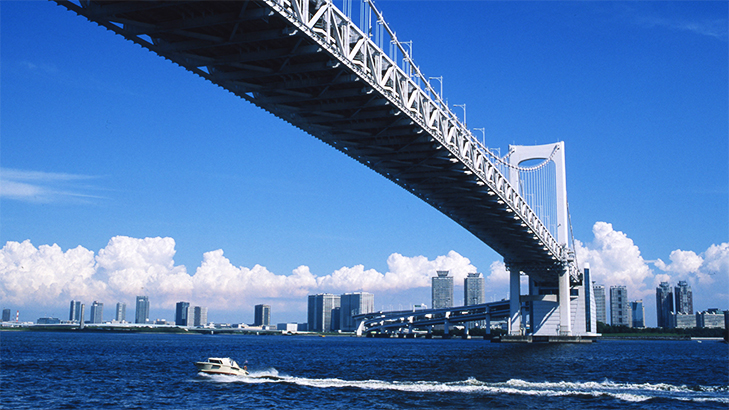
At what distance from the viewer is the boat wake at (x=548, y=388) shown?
97.4ft

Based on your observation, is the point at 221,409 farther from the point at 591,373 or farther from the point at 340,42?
the point at 591,373

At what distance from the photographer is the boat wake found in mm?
29688

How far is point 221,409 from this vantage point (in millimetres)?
25953

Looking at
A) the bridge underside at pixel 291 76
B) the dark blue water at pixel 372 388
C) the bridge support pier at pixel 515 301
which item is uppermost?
the bridge underside at pixel 291 76

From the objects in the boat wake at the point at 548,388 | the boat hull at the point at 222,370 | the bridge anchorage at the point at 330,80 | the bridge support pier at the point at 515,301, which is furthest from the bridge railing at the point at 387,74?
the bridge support pier at the point at 515,301

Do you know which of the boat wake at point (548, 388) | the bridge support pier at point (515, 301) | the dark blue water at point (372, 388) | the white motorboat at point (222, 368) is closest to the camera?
the dark blue water at point (372, 388)

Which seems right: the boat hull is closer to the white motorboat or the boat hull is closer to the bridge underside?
the white motorboat

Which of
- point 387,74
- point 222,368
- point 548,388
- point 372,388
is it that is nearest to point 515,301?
point 222,368

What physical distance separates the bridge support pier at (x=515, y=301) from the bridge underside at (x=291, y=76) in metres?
48.5

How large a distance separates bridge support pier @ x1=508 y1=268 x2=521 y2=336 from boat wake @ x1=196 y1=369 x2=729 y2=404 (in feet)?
190

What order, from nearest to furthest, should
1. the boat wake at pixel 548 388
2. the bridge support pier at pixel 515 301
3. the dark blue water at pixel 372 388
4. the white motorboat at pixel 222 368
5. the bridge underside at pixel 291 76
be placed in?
the bridge underside at pixel 291 76
the dark blue water at pixel 372 388
the boat wake at pixel 548 388
the white motorboat at pixel 222 368
the bridge support pier at pixel 515 301

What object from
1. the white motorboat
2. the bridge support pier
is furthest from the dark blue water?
the bridge support pier

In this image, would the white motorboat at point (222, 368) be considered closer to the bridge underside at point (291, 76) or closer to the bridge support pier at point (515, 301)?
the bridge underside at point (291, 76)

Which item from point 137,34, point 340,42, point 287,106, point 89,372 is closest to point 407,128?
point 287,106
